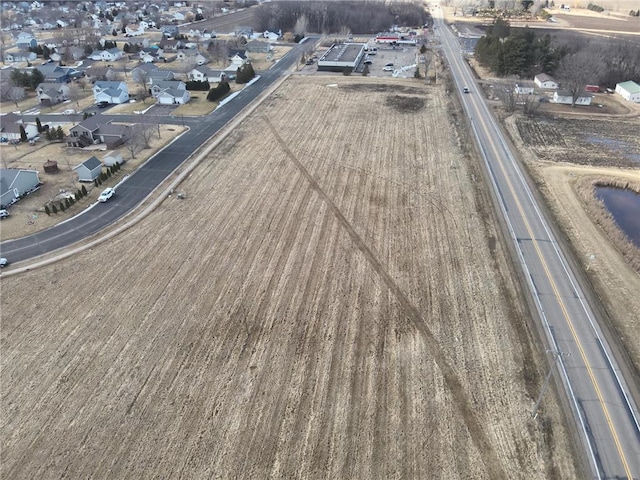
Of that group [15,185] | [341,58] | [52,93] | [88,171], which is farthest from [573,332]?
[341,58]

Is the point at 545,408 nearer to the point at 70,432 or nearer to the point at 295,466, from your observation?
the point at 295,466

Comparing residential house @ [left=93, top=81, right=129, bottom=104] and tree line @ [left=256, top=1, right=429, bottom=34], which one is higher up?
tree line @ [left=256, top=1, right=429, bottom=34]

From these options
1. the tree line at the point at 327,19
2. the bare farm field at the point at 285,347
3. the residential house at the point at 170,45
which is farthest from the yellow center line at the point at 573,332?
the tree line at the point at 327,19

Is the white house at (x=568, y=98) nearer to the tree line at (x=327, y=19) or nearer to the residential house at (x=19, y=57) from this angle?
the tree line at (x=327, y=19)

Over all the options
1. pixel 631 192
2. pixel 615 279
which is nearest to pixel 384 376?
pixel 615 279

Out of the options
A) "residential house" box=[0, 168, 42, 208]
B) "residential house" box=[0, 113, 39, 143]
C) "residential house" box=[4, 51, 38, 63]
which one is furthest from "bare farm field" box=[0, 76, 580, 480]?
"residential house" box=[4, 51, 38, 63]

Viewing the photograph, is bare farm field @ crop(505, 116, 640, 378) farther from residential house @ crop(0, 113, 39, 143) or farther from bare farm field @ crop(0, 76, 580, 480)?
residential house @ crop(0, 113, 39, 143)

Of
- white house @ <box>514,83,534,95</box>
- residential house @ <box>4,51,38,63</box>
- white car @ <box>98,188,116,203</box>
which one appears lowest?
white car @ <box>98,188,116,203</box>
